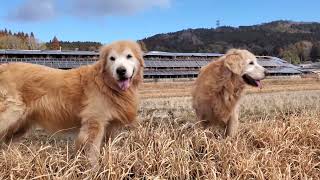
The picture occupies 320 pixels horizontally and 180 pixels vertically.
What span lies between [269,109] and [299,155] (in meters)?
8.17

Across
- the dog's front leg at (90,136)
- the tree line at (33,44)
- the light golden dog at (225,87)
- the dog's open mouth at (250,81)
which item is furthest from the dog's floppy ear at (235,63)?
the tree line at (33,44)

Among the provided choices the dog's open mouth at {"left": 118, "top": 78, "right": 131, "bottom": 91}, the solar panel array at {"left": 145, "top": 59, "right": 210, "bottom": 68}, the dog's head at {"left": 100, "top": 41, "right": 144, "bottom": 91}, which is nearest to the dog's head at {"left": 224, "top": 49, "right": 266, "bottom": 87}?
the dog's head at {"left": 100, "top": 41, "right": 144, "bottom": 91}

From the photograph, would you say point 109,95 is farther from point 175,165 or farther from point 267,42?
point 267,42

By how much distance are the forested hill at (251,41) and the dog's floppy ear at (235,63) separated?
77.5 meters

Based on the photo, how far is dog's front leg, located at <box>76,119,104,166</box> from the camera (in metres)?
5.50

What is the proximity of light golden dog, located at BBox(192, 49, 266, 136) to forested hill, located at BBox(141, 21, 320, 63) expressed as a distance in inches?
3052

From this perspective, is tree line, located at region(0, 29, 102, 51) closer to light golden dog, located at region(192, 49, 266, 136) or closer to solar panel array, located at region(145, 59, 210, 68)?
solar panel array, located at region(145, 59, 210, 68)

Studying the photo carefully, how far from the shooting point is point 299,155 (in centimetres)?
573

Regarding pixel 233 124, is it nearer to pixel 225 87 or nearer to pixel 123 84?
pixel 225 87

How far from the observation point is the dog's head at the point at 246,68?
27.5 feet

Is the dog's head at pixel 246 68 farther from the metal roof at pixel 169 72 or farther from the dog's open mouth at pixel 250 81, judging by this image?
the metal roof at pixel 169 72

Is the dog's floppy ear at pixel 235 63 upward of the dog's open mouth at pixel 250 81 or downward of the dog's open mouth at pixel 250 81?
upward

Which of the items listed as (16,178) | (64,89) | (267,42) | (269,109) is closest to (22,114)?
(64,89)

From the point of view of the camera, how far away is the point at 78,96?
5891 millimetres
